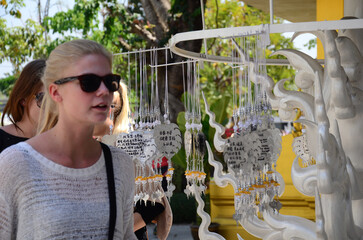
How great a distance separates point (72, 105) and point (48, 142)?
0.46 feet

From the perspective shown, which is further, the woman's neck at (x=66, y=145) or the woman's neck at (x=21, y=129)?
the woman's neck at (x=21, y=129)

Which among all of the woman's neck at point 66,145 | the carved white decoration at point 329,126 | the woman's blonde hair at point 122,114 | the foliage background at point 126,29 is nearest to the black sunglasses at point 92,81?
the woman's neck at point 66,145

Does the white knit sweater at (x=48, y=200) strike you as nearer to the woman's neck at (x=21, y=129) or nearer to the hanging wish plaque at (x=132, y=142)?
the hanging wish plaque at (x=132, y=142)

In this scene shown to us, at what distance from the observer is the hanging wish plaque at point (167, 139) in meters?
2.79

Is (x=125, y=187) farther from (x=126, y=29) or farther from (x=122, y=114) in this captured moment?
(x=126, y=29)

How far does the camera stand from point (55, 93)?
1.80 m

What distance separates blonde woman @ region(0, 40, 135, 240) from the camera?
1630 millimetres

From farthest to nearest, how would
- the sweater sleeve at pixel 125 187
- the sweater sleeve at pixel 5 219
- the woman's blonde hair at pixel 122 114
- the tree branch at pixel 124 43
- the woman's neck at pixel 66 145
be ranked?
1. the tree branch at pixel 124 43
2. the woman's blonde hair at pixel 122 114
3. the sweater sleeve at pixel 125 187
4. the woman's neck at pixel 66 145
5. the sweater sleeve at pixel 5 219

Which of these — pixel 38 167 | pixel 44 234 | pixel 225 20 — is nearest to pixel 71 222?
pixel 44 234

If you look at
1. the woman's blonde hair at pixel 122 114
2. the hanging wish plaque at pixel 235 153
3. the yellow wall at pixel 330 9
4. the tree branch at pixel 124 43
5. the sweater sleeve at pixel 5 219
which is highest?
the tree branch at pixel 124 43

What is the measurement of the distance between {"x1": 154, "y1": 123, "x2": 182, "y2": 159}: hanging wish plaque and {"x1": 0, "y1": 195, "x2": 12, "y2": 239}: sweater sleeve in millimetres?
1229

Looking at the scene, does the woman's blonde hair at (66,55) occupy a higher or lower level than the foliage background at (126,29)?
lower

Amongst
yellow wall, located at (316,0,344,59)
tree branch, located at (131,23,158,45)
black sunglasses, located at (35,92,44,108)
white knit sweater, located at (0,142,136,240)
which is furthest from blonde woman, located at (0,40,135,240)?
tree branch, located at (131,23,158,45)

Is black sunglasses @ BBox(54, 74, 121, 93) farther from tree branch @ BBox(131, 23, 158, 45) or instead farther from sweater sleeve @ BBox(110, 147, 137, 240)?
tree branch @ BBox(131, 23, 158, 45)
